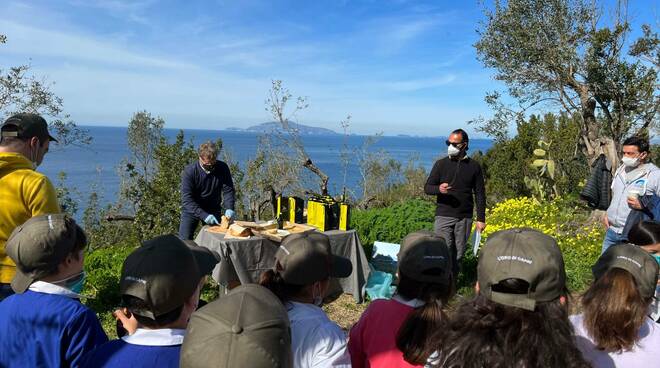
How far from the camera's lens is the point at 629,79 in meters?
9.46

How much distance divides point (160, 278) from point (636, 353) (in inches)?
70.9

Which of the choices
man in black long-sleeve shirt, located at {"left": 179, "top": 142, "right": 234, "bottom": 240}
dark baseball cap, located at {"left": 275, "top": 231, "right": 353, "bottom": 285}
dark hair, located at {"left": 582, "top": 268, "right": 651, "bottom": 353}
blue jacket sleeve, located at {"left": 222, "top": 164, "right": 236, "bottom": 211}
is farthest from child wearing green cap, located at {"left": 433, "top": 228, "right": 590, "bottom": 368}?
blue jacket sleeve, located at {"left": 222, "top": 164, "right": 236, "bottom": 211}

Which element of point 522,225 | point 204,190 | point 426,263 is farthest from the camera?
point 522,225

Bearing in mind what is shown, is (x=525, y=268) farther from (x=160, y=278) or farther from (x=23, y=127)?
(x=23, y=127)

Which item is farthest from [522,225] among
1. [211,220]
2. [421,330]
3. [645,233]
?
[421,330]

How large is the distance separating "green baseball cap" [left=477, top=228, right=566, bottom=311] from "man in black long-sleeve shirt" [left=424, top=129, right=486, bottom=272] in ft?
11.4

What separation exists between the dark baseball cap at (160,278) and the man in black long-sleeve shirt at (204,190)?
372cm

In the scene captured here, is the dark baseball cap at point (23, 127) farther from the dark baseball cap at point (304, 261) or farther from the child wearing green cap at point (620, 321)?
the child wearing green cap at point (620, 321)

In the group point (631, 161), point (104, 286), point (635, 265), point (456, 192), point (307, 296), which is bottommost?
point (104, 286)

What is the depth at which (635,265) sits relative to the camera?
2.03m

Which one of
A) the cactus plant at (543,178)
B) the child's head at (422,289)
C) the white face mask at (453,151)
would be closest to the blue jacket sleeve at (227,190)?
the white face mask at (453,151)

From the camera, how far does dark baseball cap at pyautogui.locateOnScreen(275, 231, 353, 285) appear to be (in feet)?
6.92

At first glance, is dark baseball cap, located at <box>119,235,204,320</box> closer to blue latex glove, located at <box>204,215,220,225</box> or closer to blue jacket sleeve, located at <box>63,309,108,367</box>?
blue jacket sleeve, located at <box>63,309,108,367</box>

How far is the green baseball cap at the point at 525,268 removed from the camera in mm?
1570
